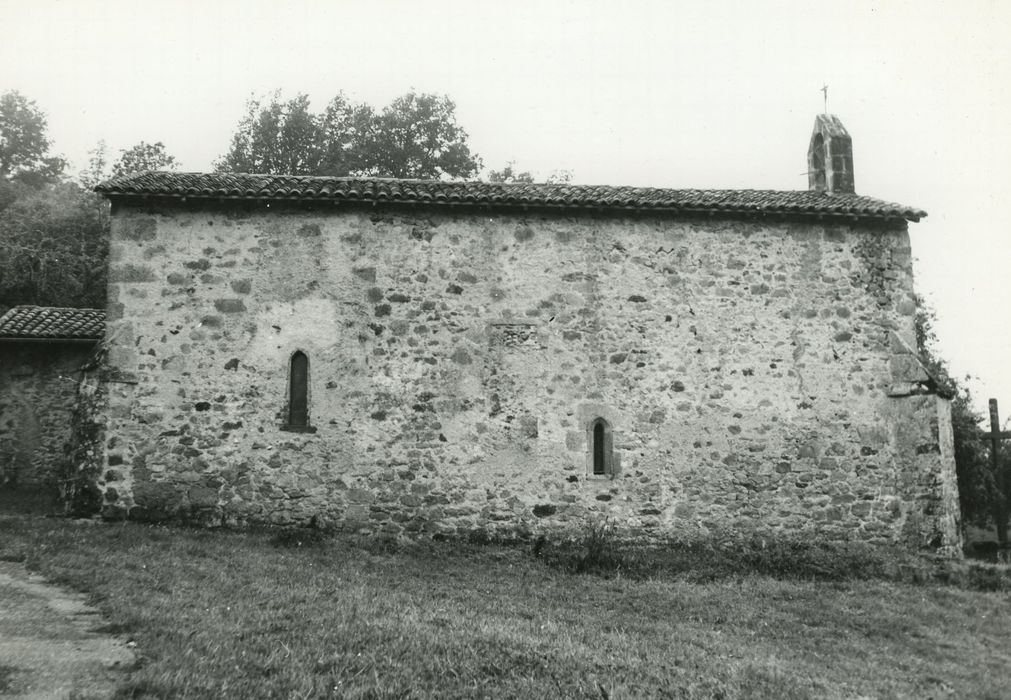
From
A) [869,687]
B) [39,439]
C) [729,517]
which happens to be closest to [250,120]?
[39,439]

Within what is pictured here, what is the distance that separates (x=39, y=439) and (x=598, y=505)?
1012 cm

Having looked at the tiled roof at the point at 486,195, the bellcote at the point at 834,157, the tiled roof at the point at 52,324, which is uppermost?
the bellcote at the point at 834,157

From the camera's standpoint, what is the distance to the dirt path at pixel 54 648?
4.76m

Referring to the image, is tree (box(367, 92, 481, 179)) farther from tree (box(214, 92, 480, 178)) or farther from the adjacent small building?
the adjacent small building

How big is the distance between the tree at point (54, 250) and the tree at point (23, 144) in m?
5.12

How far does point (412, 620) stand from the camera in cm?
693

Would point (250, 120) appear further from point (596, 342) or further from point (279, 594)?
point (279, 594)

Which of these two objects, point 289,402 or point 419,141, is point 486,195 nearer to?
point 289,402

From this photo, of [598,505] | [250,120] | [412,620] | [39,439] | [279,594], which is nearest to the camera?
[412,620]

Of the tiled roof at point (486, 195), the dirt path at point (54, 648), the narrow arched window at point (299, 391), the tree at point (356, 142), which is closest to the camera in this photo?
the dirt path at point (54, 648)

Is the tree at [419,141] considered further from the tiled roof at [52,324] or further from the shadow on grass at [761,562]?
the shadow on grass at [761,562]

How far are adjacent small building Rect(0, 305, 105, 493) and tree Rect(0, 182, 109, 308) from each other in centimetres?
937

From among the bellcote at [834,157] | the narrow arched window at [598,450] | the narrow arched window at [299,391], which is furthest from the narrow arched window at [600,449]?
the bellcote at [834,157]

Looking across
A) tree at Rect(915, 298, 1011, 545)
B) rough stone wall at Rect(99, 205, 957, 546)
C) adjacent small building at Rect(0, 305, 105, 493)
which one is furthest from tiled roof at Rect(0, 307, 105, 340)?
tree at Rect(915, 298, 1011, 545)
